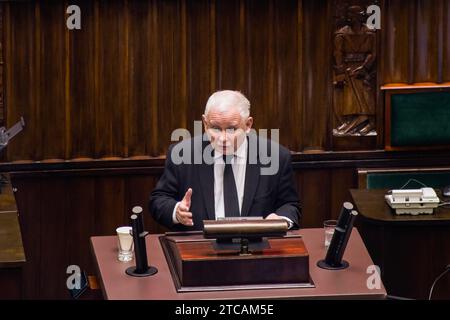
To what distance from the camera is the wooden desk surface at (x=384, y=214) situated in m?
5.90

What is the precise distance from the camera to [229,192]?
5430mm

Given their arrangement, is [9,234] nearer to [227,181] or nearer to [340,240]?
[227,181]

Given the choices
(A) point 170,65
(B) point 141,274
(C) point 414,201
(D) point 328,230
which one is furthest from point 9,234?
(C) point 414,201

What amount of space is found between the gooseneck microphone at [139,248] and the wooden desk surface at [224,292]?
0.04 metres

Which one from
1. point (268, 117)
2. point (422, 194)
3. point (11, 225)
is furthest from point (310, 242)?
point (268, 117)

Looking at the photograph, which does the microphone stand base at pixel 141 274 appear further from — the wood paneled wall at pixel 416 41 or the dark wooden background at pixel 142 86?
the wood paneled wall at pixel 416 41

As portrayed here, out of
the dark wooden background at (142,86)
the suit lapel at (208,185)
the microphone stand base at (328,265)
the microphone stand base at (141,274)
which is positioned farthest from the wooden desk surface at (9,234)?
the microphone stand base at (328,265)

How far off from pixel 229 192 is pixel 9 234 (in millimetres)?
1103

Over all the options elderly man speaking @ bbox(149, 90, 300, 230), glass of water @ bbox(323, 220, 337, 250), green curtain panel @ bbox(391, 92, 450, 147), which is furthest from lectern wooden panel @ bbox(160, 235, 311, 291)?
green curtain panel @ bbox(391, 92, 450, 147)

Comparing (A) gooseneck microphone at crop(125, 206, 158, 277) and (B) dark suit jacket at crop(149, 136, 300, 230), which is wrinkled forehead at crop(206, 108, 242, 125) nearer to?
(B) dark suit jacket at crop(149, 136, 300, 230)

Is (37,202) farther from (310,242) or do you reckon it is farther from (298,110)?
(310,242)

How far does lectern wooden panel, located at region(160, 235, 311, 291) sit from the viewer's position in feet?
14.6

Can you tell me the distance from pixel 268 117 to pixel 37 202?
1572 mm

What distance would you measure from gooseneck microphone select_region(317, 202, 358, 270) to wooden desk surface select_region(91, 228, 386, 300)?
0.05m
